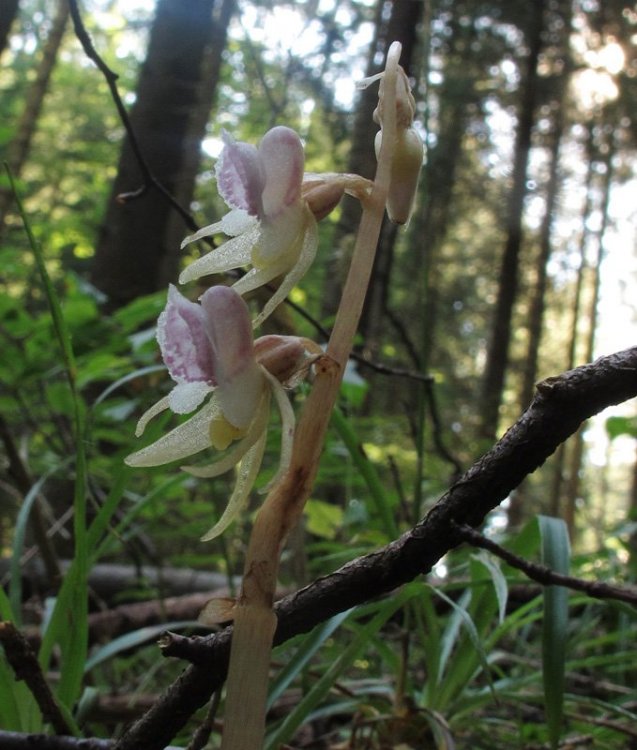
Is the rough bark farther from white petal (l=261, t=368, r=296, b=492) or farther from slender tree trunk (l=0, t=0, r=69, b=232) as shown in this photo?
slender tree trunk (l=0, t=0, r=69, b=232)

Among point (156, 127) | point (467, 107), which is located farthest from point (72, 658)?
point (467, 107)

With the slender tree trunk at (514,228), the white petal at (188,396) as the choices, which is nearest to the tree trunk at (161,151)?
the white petal at (188,396)

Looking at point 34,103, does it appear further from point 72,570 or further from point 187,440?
point 187,440

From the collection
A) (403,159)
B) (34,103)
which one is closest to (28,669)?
(403,159)

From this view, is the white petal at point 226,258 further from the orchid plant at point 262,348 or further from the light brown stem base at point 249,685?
the light brown stem base at point 249,685

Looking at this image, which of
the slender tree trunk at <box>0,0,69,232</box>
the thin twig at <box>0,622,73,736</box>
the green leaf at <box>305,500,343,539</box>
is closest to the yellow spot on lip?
the thin twig at <box>0,622,73,736</box>

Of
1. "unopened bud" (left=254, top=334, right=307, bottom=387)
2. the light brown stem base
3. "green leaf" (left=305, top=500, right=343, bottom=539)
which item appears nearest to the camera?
the light brown stem base
